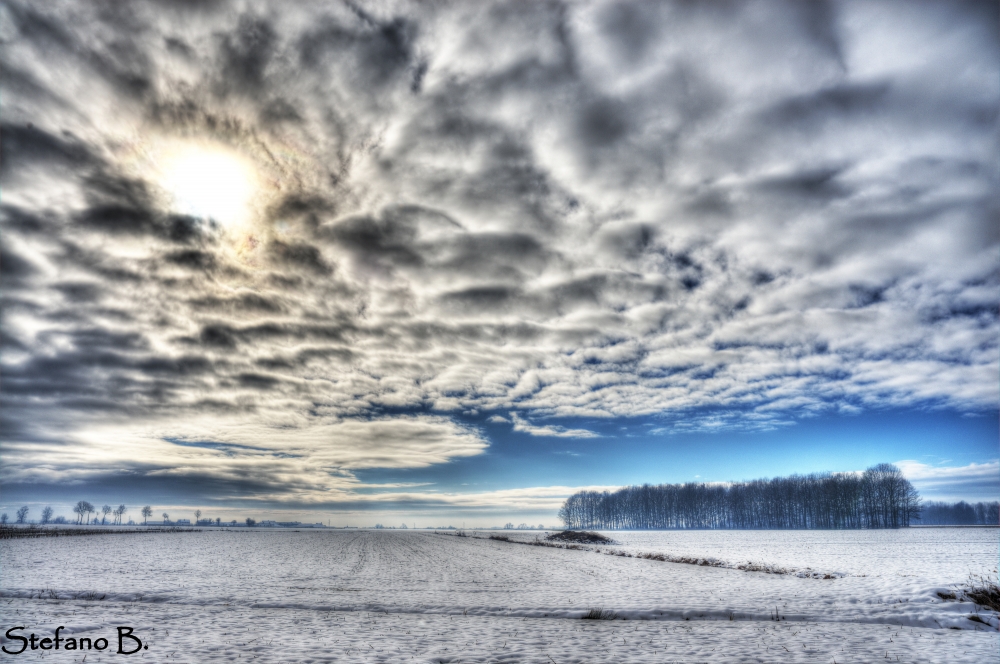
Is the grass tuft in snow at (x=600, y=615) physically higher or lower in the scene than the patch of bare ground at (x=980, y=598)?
lower

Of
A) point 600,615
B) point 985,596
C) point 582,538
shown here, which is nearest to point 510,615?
point 600,615

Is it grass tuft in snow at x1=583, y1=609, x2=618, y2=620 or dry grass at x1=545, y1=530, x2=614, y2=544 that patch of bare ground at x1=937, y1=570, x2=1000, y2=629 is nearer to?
grass tuft in snow at x1=583, y1=609, x2=618, y2=620

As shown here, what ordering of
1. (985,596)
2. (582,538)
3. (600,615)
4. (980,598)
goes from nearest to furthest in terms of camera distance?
(600,615), (980,598), (985,596), (582,538)

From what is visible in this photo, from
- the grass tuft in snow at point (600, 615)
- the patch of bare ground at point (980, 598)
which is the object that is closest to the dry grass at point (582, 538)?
the patch of bare ground at point (980, 598)

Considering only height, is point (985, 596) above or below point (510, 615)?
above

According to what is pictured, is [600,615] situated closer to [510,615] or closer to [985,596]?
[510,615]

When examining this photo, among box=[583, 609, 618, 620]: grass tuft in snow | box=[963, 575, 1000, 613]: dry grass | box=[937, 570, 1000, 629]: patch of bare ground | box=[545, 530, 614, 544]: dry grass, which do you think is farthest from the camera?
box=[545, 530, 614, 544]: dry grass

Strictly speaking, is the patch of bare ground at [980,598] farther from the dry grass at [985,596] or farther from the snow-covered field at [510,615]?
the snow-covered field at [510,615]

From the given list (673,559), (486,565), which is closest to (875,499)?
(673,559)

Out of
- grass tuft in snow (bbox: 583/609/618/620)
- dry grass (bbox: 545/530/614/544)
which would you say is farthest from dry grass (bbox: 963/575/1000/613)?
dry grass (bbox: 545/530/614/544)

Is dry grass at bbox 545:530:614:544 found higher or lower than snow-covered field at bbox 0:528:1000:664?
lower

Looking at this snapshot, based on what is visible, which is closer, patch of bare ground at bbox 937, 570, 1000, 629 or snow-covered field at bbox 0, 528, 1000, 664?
snow-covered field at bbox 0, 528, 1000, 664

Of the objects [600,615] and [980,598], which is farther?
[980,598]

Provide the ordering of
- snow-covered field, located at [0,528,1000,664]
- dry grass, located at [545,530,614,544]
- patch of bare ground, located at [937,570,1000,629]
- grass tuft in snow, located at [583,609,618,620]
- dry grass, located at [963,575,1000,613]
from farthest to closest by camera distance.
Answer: dry grass, located at [545,530,614,544], grass tuft in snow, located at [583,609,618,620], dry grass, located at [963,575,1000,613], patch of bare ground, located at [937,570,1000,629], snow-covered field, located at [0,528,1000,664]
